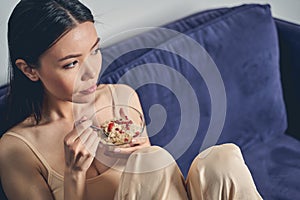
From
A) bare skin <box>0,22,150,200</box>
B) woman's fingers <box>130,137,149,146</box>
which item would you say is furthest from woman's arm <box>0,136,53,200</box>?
woman's fingers <box>130,137,149,146</box>

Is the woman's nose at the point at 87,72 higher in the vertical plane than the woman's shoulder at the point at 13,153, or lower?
higher

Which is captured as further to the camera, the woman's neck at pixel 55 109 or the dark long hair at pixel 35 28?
the woman's neck at pixel 55 109

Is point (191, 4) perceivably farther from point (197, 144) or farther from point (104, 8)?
point (197, 144)

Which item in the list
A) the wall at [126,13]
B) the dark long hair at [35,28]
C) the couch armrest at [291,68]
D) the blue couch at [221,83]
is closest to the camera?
the dark long hair at [35,28]

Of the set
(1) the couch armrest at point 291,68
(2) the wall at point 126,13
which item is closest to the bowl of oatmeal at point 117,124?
(2) the wall at point 126,13

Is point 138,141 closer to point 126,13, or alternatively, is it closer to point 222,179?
point 222,179

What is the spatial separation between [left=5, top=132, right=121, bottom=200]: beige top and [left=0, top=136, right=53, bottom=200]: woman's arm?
2 cm

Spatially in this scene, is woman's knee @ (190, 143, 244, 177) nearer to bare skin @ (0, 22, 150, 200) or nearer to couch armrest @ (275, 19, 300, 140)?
bare skin @ (0, 22, 150, 200)

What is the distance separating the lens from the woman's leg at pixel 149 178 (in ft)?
3.91

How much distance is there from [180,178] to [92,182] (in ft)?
→ 0.66

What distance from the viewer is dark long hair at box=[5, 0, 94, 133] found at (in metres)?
1.13

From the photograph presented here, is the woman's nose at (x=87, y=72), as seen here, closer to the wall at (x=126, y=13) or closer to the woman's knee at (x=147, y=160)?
the woman's knee at (x=147, y=160)

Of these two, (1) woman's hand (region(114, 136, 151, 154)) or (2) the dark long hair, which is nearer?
(2) the dark long hair

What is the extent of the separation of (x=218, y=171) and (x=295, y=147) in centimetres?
69
